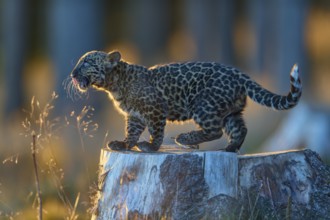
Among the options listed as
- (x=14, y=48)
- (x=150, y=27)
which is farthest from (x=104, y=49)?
(x=150, y=27)

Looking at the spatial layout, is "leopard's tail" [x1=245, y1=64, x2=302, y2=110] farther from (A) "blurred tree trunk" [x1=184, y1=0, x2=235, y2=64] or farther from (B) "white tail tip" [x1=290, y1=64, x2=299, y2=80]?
(A) "blurred tree trunk" [x1=184, y1=0, x2=235, y2=64]

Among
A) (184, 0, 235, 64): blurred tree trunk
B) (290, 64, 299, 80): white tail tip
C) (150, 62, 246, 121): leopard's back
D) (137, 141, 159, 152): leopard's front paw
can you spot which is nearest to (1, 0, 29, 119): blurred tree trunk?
(184, 0, 235, 64): blurred tree trunk

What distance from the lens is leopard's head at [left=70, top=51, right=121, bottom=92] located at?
27.1ft

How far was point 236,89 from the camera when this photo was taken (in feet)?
27.0

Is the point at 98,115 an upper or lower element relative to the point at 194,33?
lower

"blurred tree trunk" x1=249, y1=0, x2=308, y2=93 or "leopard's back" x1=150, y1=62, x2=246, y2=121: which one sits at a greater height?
"leopard's back" x1=150, y1=62, x2=246, y2=121

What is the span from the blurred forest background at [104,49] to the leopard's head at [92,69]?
0.31 m

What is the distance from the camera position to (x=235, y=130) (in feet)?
27.5

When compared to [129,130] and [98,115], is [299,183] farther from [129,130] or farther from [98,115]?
[98,115]

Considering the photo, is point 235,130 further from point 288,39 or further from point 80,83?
point 288,39

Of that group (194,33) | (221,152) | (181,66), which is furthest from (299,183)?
(194,33)

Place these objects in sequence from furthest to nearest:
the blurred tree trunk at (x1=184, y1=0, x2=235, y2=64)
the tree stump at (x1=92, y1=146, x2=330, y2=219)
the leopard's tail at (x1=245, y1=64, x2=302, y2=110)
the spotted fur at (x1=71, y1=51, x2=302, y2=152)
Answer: the blurred tree trunk at (x1=184, y1=0, x2=235, y2=64) → the spotted fur at (x1=71, y1=51, x2=302, y2=152) → the leopard's tail at (x1=245, y1=64, x2=302, y2=110) → the tree stump at (x1=92, y1=146, x2=330, y2=219)

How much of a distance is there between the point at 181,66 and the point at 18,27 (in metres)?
15.9

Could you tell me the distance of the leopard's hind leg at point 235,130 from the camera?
8.35 meters
